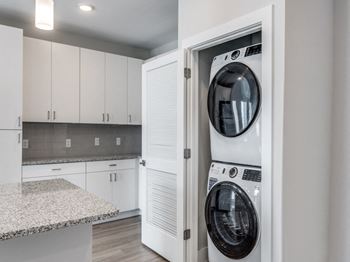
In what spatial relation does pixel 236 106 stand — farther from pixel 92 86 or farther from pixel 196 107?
pixel 92 86

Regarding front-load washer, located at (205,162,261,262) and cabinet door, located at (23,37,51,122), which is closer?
front-load washer, located at (205,162,261,262)

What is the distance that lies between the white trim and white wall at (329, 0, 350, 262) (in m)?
0.61

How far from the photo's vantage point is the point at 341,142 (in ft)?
6.06

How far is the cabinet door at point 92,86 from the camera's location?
3.64 m

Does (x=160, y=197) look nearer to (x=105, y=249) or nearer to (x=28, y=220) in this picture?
(x=105, y=249)

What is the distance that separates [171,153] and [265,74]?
49.1 inches

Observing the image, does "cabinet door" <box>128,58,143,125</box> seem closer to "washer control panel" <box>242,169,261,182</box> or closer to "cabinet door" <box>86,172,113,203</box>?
"cabinet door" <box>86,172,113,203</box>

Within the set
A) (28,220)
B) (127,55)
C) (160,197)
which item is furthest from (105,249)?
(127,55)

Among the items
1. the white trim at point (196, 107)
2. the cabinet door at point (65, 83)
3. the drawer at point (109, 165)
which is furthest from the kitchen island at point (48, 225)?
the cabinet door at point (65, 83)

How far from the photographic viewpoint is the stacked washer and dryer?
1.86 metres

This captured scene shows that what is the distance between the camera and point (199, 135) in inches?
93.9

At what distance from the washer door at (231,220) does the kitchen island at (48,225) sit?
1025 millimetres

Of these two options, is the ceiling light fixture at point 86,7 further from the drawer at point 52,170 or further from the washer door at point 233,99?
the drawer at point 52,170

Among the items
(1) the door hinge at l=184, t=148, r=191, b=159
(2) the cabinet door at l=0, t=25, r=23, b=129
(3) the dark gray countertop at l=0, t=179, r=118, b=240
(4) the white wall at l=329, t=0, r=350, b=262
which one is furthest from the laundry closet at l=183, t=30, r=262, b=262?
(2) the cabinet door at l=0, t=25, r=23, b=129
